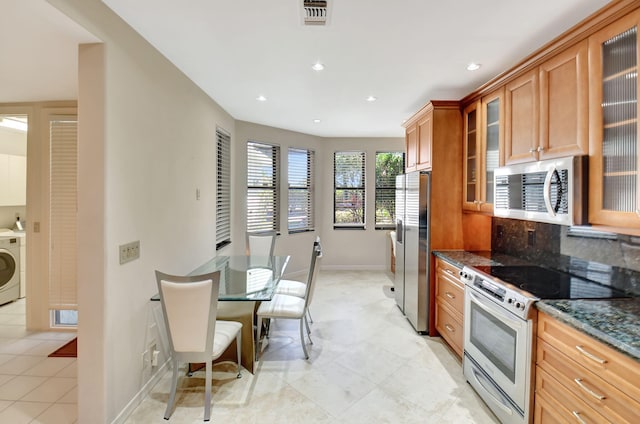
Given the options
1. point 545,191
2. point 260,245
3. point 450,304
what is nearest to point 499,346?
point 450,304

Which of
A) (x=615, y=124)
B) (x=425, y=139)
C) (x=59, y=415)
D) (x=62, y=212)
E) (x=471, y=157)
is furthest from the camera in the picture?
(x=425, y=139)

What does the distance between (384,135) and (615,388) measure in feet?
16.3

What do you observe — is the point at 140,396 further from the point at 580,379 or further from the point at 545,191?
the point at 545,191

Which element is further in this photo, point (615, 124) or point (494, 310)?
point (494, 310)

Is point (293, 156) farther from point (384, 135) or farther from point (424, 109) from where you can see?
point (424, 109)

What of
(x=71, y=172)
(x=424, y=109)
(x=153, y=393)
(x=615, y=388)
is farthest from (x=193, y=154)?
(x=615, y=388)

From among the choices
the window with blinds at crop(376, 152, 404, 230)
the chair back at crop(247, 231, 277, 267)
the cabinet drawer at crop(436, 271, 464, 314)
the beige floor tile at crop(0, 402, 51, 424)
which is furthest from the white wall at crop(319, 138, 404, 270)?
the beige floor tile at crop(0, 402, 51, 424)

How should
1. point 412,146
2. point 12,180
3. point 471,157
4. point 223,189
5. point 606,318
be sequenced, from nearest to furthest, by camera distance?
point 606,318, point 471,157, point 412,146, point 223,189, point 12,180

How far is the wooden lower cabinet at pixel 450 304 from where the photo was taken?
104 inches

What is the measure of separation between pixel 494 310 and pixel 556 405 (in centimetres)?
58

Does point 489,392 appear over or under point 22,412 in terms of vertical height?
over

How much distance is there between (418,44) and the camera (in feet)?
7.20

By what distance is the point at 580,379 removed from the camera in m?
1.42

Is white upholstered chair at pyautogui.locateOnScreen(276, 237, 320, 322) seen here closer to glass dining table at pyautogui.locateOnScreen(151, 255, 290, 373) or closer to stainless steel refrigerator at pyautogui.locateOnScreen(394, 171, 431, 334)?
glass dining table at pyautogui.locateOnScreen(151, 255, 290, 373)
